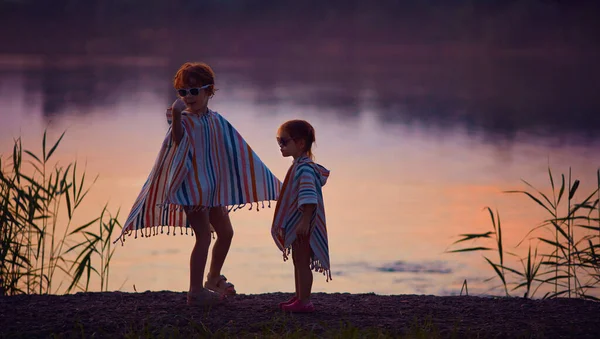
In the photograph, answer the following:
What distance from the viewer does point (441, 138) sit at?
1812 centimetres

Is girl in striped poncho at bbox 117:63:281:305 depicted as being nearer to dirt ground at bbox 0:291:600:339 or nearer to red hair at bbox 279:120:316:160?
dirt ground at bbox 0:291:600:339

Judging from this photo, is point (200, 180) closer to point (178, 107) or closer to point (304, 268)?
point (178, 107)

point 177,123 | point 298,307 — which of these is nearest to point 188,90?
point 177,123

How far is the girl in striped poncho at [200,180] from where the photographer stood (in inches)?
257

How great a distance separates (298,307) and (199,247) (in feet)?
2.42

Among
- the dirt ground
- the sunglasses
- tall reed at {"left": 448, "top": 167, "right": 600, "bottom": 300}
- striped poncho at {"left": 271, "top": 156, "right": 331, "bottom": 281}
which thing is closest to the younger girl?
striped poncho at {"left": 271, "top": 156, "right": 331, "bottom": 281}

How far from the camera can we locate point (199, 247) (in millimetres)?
6633

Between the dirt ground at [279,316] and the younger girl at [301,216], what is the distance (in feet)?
0.63

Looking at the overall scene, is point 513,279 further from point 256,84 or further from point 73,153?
point 256,84

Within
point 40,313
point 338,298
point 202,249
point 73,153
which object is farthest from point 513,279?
point 73,153

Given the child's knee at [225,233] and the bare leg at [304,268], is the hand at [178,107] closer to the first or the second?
the child's knee at [225,233]

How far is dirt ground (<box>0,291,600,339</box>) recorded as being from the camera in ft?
19.5

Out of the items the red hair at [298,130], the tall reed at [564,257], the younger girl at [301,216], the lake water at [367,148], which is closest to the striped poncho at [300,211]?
the younger girl at [301,216]

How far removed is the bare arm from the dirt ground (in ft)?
3.43
